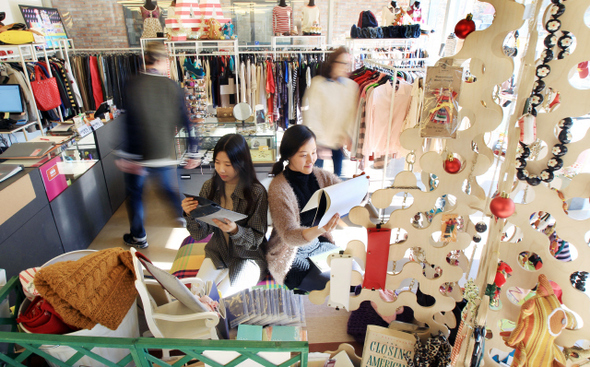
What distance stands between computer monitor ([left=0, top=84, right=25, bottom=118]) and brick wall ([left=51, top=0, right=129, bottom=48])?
354 centimetres

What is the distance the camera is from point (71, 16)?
6746mm

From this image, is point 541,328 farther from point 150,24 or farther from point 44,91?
point 150,24

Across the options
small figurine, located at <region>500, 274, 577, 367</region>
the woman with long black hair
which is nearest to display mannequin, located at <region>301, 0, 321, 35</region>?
the woman with long black hair

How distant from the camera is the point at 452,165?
3.77 ft

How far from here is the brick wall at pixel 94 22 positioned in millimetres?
6703

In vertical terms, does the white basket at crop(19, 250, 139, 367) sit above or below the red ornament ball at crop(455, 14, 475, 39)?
below

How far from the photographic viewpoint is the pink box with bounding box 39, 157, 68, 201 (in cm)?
266

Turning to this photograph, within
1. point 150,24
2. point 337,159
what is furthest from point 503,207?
point 150,24

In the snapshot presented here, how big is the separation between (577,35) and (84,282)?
158 centimetres

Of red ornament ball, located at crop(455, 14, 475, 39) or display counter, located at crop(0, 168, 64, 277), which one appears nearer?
red ornament ball, located at crop(455, 14, 475, 39)

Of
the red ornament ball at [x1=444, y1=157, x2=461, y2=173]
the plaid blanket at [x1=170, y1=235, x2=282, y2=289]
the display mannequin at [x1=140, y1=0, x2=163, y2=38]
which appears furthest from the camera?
the display mannequin at [x1=140, y1=0, x2=163, y2=38]

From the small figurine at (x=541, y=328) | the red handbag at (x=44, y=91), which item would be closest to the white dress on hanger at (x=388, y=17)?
the small figurine at (x=541, y=328)

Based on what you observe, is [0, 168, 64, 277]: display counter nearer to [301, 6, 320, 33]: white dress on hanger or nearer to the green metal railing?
the green metal railing

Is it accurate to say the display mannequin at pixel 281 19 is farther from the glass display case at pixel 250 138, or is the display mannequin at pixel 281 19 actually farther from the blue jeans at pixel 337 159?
the blue jeans at pixel 337 159
